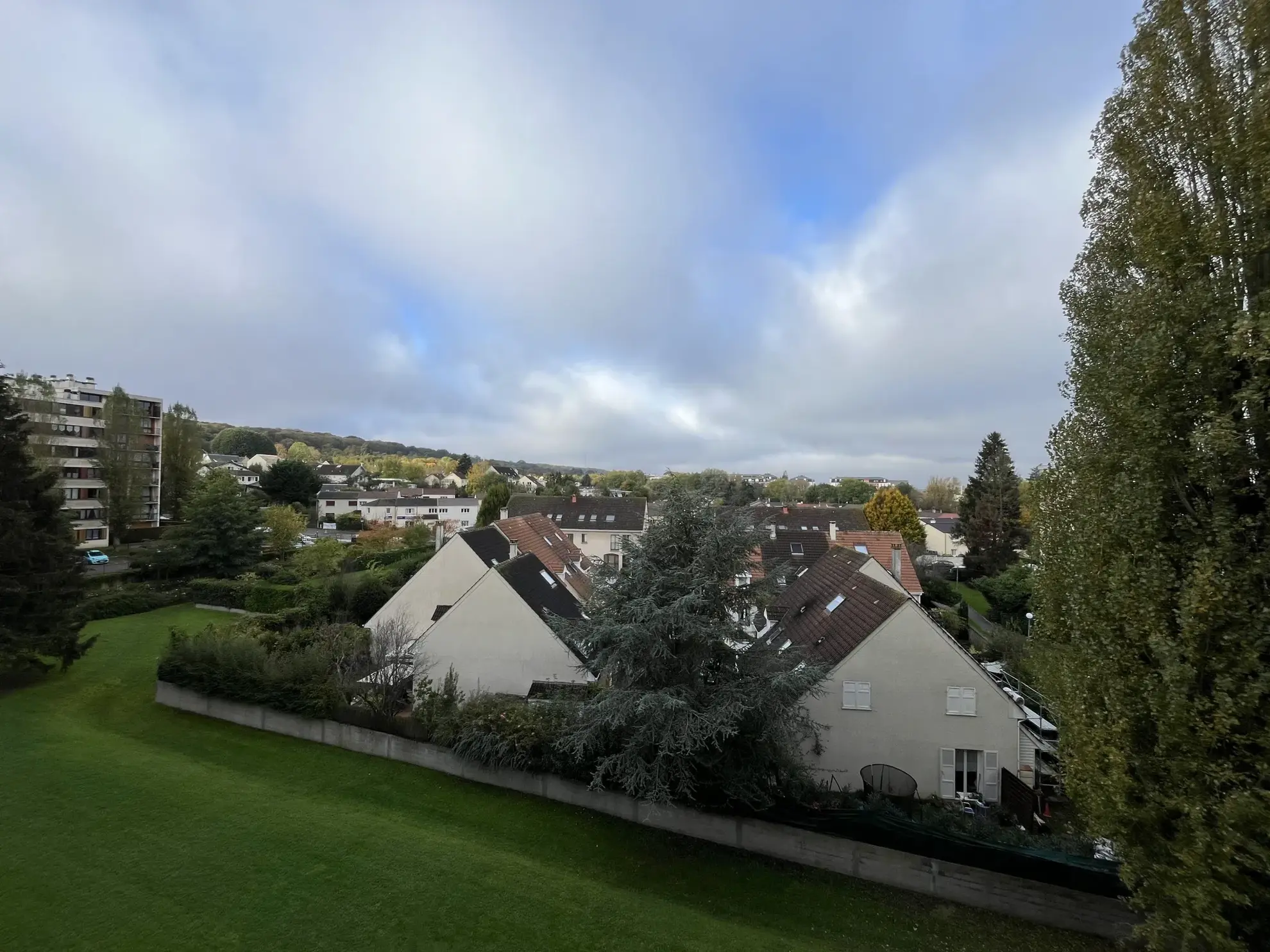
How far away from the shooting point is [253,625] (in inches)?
829

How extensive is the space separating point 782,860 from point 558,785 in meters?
5.23

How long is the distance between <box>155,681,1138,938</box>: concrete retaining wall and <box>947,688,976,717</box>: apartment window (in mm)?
4651

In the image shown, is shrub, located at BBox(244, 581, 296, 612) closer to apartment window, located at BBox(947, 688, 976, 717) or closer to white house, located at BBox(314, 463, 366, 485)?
apartment window, located at BBox(947, 688, 976, 717)

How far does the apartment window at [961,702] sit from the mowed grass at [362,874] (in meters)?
5.10

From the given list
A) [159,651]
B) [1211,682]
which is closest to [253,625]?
[159,651]

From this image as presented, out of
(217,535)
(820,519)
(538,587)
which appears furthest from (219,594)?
(820,519)

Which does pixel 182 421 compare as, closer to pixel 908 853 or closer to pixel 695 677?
pixel 695 677

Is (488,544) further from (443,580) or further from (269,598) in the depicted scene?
(269,598)

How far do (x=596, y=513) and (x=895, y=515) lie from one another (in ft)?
89.8

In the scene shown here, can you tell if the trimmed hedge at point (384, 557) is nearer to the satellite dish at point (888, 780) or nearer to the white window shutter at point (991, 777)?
the satellite dish at point (888, 780)

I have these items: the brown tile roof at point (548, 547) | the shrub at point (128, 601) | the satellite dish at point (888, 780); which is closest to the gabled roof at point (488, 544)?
the brown tile roof at point (548, 547)

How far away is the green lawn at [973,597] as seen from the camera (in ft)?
139

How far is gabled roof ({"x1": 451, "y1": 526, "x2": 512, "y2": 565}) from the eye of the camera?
23.6 meters

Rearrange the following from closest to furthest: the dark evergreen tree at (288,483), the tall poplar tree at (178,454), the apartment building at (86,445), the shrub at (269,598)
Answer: the shrub at (269,598), the apartment building at (86,445), the tall poplar tree at (178,454), the dark evergreen tree at (288,483)
